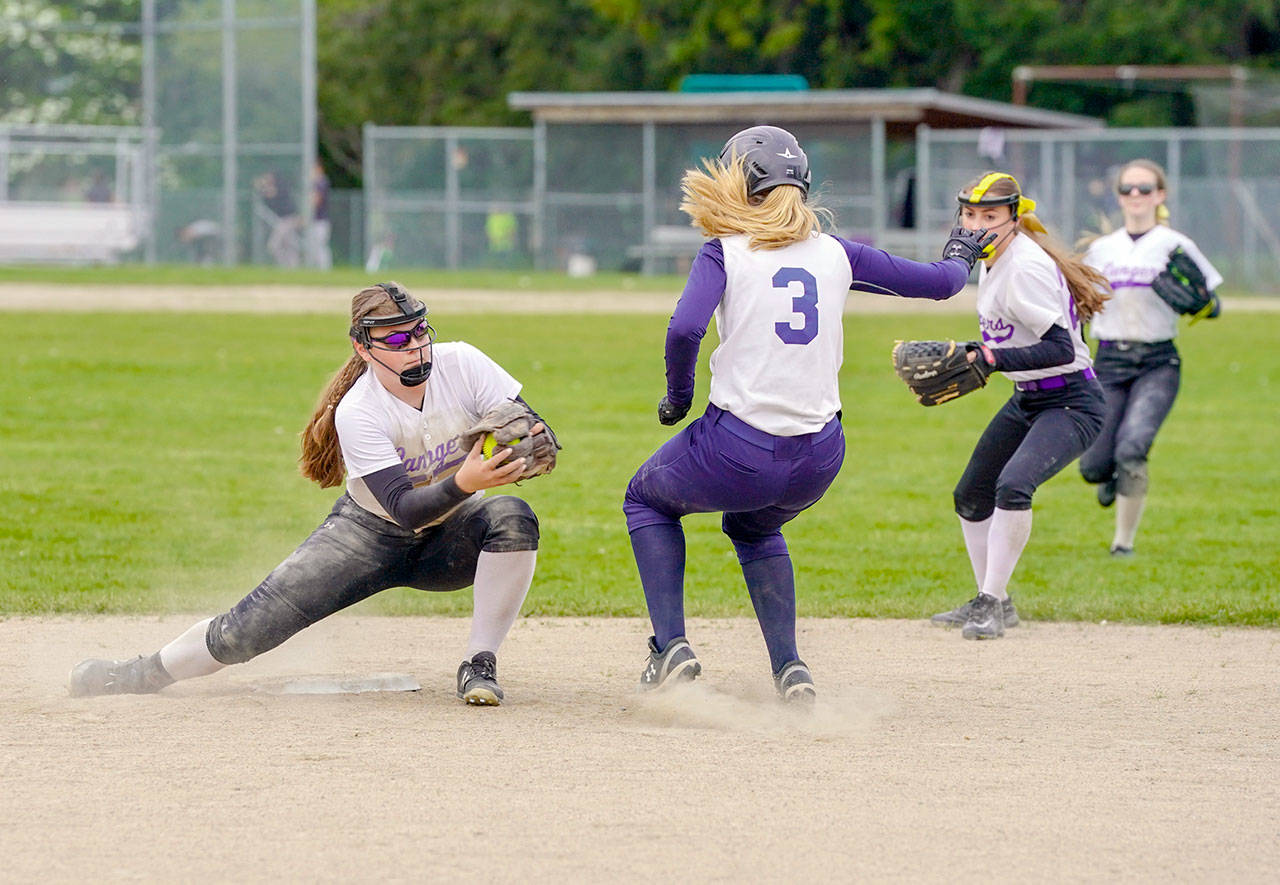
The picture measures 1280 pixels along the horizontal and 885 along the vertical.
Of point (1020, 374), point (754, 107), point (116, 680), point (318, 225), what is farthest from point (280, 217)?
point (116, 680)

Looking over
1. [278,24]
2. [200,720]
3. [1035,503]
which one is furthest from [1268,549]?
[278,24]

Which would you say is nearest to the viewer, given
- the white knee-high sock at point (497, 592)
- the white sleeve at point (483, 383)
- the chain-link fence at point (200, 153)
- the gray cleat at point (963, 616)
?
the white sleeve at point (483, 383)

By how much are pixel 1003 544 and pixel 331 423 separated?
3.05 m

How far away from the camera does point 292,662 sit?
6688 millimetres

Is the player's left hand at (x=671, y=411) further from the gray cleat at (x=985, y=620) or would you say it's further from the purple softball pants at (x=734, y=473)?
the gray cleat at (x=985, y=620)

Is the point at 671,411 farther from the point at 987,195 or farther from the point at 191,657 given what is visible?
the point at 987,195

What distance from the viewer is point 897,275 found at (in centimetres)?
545

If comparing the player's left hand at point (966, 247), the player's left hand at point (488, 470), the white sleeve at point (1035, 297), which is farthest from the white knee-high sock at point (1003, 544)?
the player's left hand at point (488, 470)

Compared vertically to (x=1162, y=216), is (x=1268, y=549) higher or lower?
lower

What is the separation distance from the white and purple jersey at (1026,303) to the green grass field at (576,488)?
135cm

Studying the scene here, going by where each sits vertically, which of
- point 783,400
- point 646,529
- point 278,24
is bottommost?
point 646,529

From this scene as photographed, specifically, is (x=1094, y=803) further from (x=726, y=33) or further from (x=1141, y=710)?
(x=726, y=33)

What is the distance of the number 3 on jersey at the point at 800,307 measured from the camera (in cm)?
526

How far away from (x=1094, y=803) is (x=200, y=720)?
2.74 meters
